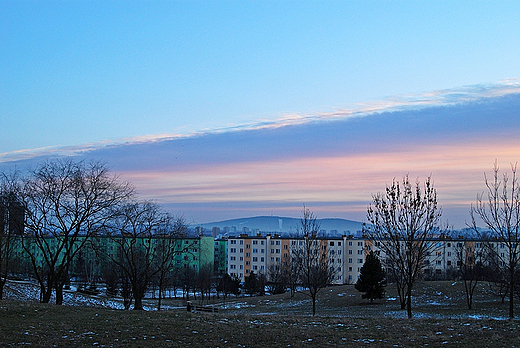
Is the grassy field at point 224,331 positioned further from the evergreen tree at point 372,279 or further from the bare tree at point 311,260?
the evergreen tree at point 372,279

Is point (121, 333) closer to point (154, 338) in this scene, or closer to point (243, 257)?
point (154, 338)

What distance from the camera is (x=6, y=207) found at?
1142 inches

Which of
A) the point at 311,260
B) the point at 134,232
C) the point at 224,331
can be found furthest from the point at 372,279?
the point at 224,331

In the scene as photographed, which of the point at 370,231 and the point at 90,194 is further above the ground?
the point at 90,194

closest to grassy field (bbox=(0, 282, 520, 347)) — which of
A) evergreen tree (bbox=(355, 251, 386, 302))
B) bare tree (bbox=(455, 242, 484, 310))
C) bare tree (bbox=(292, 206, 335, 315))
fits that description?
bare tree (bbox=(292, 206, 335, 315))

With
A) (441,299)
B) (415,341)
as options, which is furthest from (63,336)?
(441,299)

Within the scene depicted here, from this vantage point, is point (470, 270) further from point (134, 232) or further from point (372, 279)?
point (134, 232)

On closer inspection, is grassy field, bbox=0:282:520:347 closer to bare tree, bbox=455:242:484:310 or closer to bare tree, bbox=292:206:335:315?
bare tree, bbox=292:206:335:315

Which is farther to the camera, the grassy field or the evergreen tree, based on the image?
the evergreen tree

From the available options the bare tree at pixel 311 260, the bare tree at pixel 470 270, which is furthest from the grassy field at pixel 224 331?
the bare tree at pixel 470 270

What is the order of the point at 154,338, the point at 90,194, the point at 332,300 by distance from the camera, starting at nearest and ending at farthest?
1. the point at 154,338
2. the point at 90,194
3. the point at 332,300

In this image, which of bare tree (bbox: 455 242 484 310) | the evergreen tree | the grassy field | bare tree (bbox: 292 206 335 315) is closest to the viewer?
the grassy field

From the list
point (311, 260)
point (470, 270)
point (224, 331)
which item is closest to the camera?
point (224, 331)

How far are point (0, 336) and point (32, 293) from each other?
30584 millimetres
